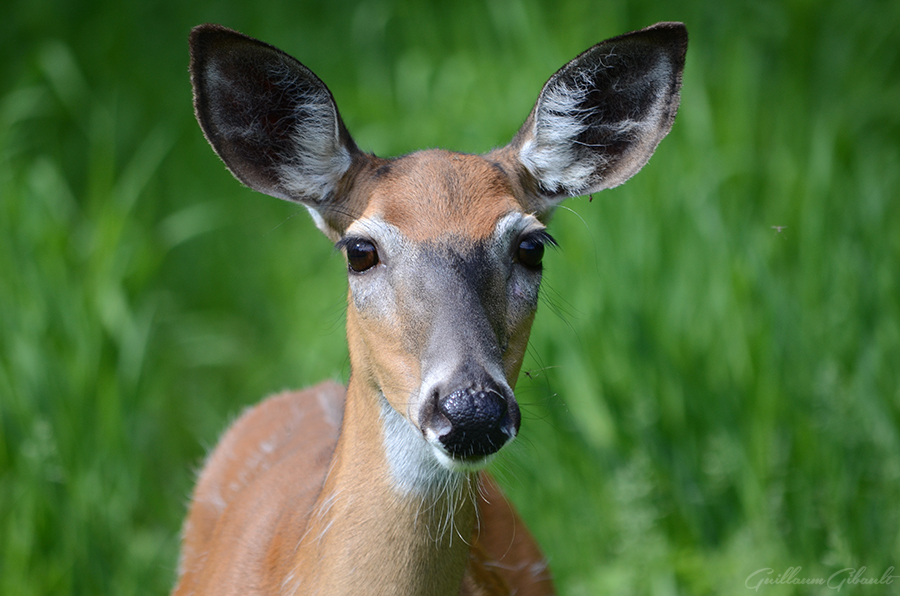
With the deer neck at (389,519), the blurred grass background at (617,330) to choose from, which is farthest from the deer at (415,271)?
the blurred grass background at (617,330)

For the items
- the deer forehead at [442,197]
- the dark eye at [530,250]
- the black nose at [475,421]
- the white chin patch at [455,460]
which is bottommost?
the white chin patch at [455,460]

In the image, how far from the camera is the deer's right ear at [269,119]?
96.5 inches

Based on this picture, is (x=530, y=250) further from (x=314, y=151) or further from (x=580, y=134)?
(x=314, y=151)

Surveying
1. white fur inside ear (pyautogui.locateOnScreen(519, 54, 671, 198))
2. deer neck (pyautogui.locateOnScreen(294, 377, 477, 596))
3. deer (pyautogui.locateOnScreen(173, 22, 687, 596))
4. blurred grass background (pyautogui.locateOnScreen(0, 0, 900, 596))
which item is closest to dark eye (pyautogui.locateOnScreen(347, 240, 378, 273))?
deer (pyautogui.locateOnScreen(173, 22, 687, 596))

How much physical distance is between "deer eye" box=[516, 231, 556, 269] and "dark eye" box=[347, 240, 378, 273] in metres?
0.38

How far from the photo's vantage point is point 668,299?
4289mm

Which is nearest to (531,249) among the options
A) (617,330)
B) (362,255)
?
(362,255)

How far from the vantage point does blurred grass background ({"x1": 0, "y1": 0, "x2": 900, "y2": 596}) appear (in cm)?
376

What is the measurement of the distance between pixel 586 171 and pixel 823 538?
192 centimetres

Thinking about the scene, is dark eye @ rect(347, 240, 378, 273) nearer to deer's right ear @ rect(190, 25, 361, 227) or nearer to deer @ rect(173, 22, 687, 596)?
deer @ rect(173, 22, 687, 596)

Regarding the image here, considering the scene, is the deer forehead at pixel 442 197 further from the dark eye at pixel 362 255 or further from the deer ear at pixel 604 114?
the deer ear at pixel 604 114

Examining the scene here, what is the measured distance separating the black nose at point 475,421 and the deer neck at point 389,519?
296 mm

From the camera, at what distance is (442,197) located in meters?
2.42

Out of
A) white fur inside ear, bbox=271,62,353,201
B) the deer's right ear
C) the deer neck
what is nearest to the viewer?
the deer neck
